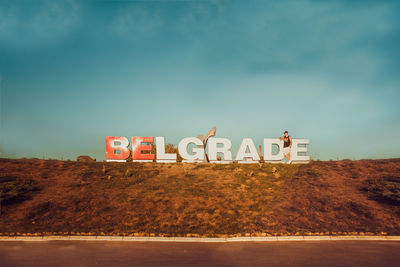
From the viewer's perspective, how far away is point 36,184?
71.2ft

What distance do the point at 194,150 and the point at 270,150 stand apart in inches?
351

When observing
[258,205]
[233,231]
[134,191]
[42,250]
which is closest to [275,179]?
[258,205]

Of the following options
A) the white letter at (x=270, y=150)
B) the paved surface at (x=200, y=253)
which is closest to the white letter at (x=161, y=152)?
the white letter at (x=270, y=150)

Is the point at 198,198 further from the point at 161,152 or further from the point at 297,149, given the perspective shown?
the point at 297,149

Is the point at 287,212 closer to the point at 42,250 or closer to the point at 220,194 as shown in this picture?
the point at 220,194

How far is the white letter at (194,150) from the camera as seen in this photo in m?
27.6

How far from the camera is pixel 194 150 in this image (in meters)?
27.8

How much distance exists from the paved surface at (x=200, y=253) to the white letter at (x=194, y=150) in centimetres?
1597

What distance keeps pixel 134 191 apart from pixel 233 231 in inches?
397

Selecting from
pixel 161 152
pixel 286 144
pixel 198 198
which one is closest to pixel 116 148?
pixel 161 152

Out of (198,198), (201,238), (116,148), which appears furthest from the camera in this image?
(116,148)

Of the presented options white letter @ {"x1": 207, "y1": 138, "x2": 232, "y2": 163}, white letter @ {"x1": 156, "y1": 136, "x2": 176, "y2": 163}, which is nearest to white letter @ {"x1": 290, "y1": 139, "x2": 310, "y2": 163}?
white letter @ {"x1": 207, "y1": 138, "x2": 232, "y2": 163}

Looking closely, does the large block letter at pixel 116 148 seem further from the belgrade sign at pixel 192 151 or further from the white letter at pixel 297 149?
the white letter at pixel 297 149

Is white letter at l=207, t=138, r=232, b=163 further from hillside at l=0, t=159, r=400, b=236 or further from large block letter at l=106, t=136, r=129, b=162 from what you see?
large block letter at l=106, t=136, r=129, b=162
